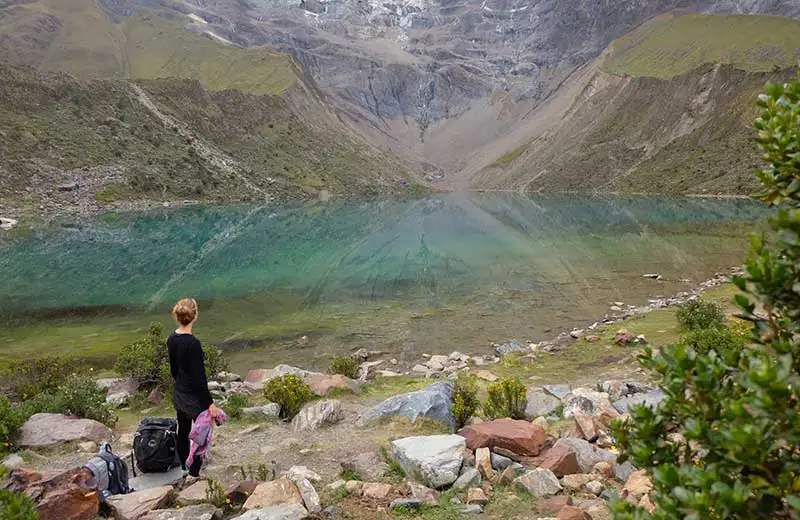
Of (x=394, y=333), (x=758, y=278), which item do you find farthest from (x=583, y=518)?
(x=394, y=333)

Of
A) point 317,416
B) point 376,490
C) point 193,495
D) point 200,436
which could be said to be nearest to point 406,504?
point 376,490

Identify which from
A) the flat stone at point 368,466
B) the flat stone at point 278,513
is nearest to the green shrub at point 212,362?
the flat stone at point 368,466

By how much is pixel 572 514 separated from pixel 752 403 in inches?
190

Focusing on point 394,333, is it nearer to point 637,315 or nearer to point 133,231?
point 637,315

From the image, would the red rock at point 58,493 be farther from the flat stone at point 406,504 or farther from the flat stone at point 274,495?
the flat stone at point 406,504

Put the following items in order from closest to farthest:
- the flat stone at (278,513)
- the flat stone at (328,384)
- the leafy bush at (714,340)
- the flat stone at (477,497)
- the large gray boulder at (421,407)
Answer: the flat stone at (278,513) < the flat stone at (477,497) < the large gray boulder at (421,407) < the leafy bush at (714,340) < the flat stone at (328,384)

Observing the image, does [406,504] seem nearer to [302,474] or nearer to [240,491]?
[302,474]

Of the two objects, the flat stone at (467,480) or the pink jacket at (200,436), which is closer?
the flat stone at (467,480)

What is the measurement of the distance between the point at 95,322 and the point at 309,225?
4989 cm

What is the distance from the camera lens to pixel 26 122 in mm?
97875

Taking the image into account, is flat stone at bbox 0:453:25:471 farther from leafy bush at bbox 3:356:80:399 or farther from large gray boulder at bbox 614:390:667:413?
large gray boulder at bbox 614:390:667:413

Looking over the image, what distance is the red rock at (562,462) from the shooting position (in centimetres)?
802

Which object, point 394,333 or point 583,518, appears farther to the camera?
point 394,333

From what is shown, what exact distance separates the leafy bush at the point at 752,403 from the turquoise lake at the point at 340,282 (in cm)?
1814
